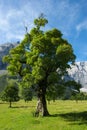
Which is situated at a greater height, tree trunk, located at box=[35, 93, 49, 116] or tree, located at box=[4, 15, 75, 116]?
tree, located at box=[4, 15, 75, 116]

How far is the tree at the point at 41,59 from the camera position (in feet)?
156

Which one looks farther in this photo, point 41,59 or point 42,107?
point 42,107

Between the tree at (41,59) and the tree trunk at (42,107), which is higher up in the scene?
the tree at (41,59)

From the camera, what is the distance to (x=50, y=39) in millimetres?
51062

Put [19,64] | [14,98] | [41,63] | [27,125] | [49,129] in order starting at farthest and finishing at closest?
[14,98]
[19,64]
[41,63]
[27,125]
[49,129]

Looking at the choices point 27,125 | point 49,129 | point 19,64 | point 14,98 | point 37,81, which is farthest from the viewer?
point 14,98

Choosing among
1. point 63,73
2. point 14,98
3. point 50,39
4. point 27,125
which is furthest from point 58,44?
point 14,98

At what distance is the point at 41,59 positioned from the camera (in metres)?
47.6

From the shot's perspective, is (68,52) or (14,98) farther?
(14,98)

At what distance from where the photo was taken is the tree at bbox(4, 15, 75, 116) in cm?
4759

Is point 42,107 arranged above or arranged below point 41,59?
below

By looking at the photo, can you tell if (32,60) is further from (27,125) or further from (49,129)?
(49,129)

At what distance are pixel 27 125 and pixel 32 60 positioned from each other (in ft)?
45.1

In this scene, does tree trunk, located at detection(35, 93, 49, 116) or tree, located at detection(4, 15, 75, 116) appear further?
tree trunk, located at detection(35, 93, 49, 116)
